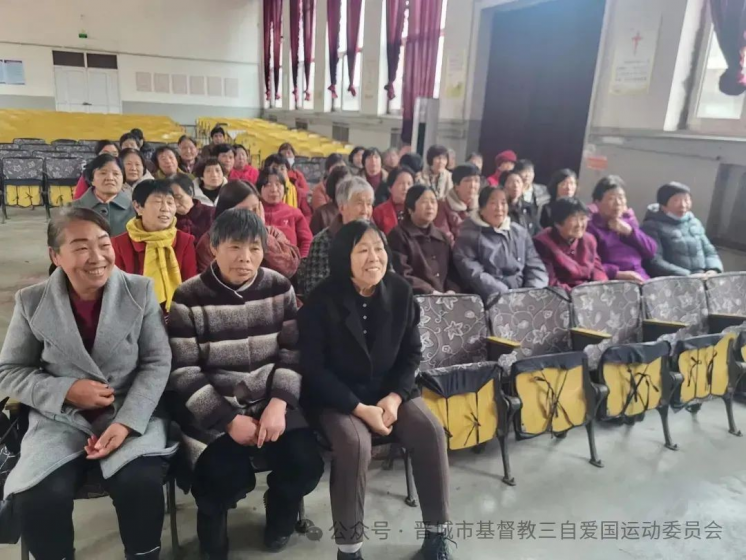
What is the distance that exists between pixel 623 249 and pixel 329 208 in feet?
5.91

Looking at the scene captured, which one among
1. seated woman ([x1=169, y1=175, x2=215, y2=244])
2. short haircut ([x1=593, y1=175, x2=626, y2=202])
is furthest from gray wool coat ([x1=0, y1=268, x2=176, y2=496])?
short haircut ([x1=593, y1=175, x2=626, y2=202])

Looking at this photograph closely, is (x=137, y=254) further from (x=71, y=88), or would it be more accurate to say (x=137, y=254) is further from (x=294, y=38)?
(x=71, y=88)

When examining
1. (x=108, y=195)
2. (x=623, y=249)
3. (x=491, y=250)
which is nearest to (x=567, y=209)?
(x=491, y=250)

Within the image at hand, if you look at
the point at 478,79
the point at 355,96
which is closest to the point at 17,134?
the point at 355,96

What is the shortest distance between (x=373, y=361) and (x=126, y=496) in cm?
82

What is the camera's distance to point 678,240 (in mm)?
3381

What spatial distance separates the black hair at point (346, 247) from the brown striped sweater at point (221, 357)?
0.22m

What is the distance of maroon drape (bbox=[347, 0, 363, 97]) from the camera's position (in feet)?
34.8

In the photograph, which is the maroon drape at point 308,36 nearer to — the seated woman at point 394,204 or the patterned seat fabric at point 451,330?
the seated woman at point 394,204

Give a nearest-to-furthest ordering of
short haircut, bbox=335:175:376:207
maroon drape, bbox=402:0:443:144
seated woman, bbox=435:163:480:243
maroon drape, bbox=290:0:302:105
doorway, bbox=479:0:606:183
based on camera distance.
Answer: short haircut, bbox=335:175:376:207, seated woman, bbox=435:163:480:243, doorway, bbox=479:0:606:183, maroon drape, bbox=402:0:443:144, maroon drape, bbox=290:0:302:105

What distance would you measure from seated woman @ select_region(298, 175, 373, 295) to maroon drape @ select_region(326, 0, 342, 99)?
33.1 ft

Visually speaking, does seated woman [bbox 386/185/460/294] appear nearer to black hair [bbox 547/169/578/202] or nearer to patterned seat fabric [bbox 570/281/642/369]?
patterned seat fabric [bbox 570/281/642/369]

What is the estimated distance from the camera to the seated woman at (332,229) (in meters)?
2.52

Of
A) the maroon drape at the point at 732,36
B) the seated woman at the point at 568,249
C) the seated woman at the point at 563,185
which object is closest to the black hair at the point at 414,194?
the seated woman at the point at 568,249
